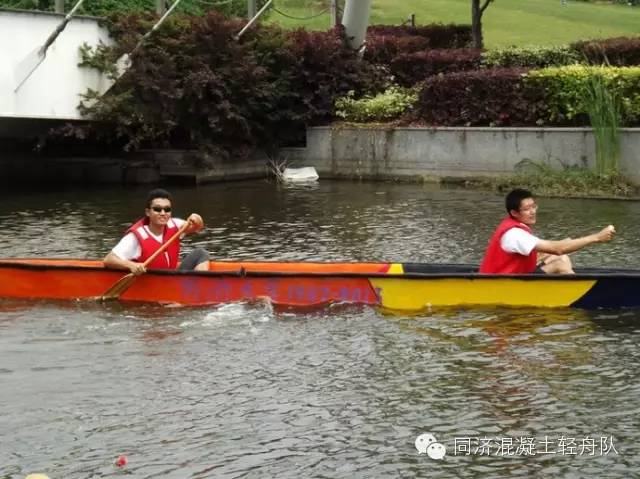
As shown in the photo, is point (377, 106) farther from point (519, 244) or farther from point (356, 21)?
point (519, 244)

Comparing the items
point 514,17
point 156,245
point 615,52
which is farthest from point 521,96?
point 514,17

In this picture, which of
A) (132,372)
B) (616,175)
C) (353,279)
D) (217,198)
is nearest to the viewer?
(132,372)

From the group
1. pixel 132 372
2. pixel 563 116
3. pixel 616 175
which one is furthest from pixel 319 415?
pixel 563 116

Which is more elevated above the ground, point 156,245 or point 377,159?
point 377,159

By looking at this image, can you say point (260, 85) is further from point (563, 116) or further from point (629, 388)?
point (629, 388)

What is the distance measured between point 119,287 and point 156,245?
0.58 meters

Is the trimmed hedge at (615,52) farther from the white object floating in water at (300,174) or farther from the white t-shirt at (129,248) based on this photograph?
the white t-shirt at (129,248)

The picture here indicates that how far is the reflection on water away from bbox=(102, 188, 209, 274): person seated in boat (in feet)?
1.63

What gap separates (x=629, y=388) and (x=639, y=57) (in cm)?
1593

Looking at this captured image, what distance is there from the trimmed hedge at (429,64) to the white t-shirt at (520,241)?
1415 cm

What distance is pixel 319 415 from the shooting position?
27.7 feet

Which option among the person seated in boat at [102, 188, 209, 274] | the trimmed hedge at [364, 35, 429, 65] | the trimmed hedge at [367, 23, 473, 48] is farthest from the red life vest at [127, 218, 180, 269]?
the trimmed hedge at [367, 23, 473, 48]

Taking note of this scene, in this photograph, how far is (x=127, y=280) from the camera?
1209cm

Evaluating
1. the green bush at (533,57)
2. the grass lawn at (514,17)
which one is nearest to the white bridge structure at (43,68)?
the green bush at (533,57)
